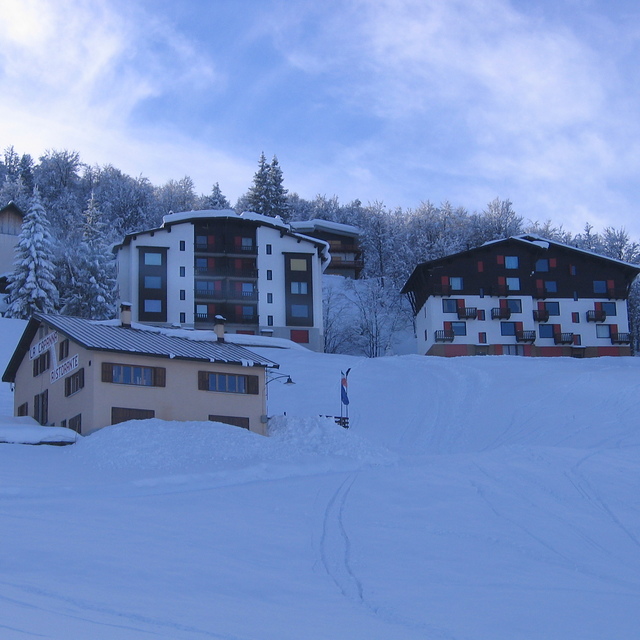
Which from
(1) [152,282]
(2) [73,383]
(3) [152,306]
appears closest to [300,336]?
(3) [152,306]

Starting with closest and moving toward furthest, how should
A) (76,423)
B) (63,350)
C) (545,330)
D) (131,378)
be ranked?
1. (76,423)
2. (131,378)
3. (63,350)
4. (545,330)

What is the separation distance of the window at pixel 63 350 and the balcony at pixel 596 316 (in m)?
54.3

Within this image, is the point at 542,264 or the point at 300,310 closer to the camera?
the point at 300,310

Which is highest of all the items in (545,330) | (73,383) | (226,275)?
(226,275)

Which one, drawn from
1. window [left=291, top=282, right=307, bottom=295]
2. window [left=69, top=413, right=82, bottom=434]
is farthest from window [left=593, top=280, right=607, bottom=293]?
window [left=69, top=413, right=82, bottom=434]

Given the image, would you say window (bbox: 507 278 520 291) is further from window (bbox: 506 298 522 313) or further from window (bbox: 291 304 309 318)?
window (bbox: 291 304 309 318)

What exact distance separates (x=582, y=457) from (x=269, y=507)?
1414 centimetres

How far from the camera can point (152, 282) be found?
254ft

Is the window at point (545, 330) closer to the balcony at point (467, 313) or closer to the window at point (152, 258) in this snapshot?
the balcony at point (467, 313)

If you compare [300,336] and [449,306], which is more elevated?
[449,306]

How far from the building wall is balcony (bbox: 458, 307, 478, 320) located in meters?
40.6

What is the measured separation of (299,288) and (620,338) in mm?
30058

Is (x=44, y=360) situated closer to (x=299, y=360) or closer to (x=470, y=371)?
(x=299, y=360)

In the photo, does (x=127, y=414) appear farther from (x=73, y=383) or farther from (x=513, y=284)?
(x=513, y=284)
